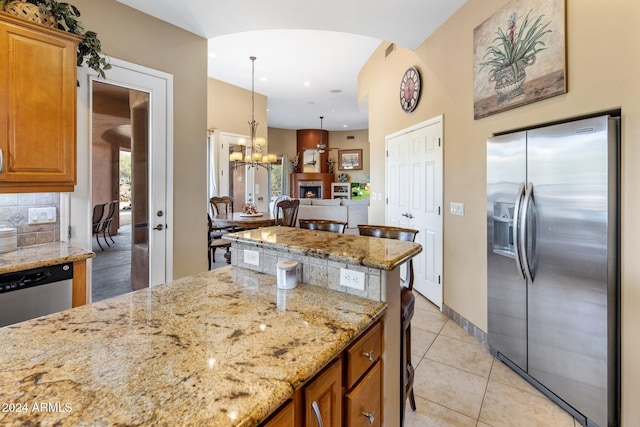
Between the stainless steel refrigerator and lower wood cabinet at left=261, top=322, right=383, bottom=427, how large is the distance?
4.60ft

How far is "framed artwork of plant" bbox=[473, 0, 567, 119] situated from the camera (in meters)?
2.00

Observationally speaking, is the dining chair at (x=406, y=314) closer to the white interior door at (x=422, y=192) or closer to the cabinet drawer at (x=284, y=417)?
the cabinet drawer at (x=284, y=417)

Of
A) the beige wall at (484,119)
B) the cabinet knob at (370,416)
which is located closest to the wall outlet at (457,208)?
the beige wall at (484,119)

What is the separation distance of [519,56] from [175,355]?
2791 millimetres

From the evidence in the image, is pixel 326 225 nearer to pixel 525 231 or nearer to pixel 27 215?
pixel 525 231

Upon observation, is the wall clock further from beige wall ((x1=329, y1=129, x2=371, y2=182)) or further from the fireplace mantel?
beige wall ((x1=329, y1=129, x2=371, y2=182))

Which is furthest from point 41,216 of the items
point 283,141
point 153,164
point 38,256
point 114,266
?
point 283,141

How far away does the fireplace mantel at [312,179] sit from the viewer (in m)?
11.1

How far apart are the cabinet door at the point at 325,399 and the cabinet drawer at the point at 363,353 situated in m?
0.06

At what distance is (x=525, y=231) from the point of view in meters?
2.05

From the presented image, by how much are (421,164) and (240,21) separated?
2506mm

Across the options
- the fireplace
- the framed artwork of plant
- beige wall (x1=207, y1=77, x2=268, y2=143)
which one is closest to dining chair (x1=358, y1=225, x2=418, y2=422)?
the framed artwork of plant

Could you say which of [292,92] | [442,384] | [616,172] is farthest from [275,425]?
[292,92]

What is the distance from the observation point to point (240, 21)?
3.05 meters
